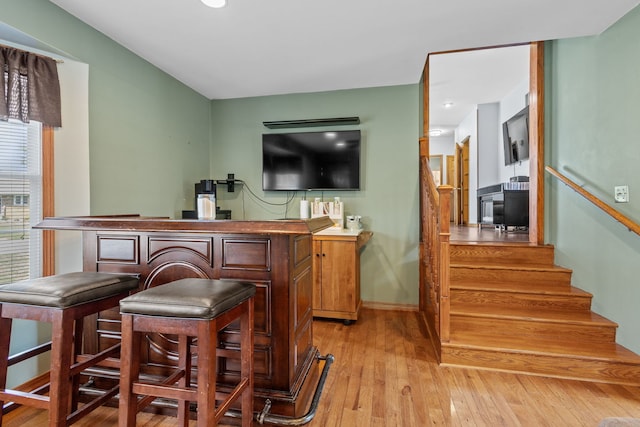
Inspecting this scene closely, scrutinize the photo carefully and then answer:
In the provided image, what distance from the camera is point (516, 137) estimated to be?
15.0 ft

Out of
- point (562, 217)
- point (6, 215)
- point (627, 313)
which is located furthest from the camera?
point (562, 217)

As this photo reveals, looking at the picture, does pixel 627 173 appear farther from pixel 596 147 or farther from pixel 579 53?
pixel 579 53

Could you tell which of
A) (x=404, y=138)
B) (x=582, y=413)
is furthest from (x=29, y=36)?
(x=582, y=413)

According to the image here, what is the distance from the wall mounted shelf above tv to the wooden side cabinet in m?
1.39

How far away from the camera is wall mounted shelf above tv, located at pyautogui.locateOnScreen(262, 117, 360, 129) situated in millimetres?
3460

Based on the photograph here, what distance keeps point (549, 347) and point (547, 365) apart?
139 mm

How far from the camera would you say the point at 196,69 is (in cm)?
304

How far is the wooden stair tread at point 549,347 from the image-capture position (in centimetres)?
203

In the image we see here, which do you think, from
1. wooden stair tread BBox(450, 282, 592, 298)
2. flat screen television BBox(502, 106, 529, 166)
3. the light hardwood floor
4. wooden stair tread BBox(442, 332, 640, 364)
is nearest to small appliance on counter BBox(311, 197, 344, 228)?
wooden stair tread BBox(450, 282, 592, 298)

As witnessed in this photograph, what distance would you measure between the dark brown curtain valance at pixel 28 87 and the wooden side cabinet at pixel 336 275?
232 cm

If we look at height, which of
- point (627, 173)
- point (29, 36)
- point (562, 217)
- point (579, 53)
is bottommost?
point (562, 217)

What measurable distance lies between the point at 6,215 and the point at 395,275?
3.43 m

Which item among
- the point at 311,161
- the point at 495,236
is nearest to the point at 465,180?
the point at 495,236

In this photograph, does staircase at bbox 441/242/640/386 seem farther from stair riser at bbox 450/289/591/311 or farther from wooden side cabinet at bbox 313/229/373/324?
wooden side cabinet at bbox 313/229/373/324
